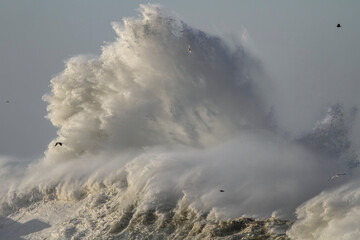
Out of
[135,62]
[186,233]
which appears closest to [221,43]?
[135,62]

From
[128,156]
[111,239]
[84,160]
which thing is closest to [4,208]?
[84,160]

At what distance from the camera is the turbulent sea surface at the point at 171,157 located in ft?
102

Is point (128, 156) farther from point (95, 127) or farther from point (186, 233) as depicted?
point (186, 233)

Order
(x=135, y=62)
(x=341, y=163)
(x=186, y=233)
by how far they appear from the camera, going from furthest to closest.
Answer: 1. (x=135, y=62)
2. (x=341, y=163)
3. (x=186, y=233)

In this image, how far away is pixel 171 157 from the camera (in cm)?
3822

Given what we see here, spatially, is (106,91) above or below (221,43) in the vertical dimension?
below

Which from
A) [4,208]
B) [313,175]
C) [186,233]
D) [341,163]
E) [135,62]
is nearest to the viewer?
[186,233]

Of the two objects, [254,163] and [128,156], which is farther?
[128,156]

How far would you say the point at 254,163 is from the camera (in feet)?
120

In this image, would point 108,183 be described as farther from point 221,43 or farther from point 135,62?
point 221,43

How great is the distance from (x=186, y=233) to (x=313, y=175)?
911cm

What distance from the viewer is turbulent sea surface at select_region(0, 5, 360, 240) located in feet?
102

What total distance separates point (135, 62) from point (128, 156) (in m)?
6.99

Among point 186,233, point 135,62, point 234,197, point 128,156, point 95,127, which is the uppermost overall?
point 135,62
